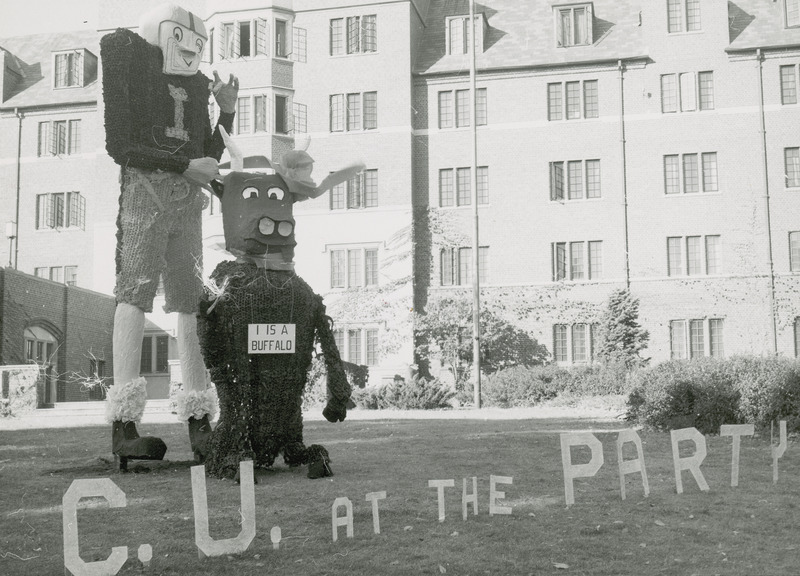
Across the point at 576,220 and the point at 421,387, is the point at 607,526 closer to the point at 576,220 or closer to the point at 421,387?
the point at 421,387

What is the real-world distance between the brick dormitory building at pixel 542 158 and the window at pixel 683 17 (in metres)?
0.07

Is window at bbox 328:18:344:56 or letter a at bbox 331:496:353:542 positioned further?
window at bbox 328:18:344:56

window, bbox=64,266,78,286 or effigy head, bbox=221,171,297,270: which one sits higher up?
window, bbox=64,266,78,286

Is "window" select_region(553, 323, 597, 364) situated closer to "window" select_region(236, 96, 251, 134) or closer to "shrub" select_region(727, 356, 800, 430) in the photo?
"window" select_region(236, 96, 251, 134)

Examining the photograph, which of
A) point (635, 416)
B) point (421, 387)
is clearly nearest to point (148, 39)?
point (635, 416)

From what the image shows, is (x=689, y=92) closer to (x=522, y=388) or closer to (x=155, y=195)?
(x=522, y=388)

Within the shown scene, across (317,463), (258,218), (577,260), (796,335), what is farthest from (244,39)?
(317,463)

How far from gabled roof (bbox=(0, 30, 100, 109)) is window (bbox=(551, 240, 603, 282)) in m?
17.2

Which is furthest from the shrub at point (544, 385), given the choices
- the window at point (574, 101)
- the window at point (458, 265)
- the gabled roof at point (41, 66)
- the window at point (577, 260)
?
the gabled roof at point (41, 66)

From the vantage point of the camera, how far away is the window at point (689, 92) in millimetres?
27672

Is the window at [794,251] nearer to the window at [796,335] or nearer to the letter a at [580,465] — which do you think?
the window at [796,335]

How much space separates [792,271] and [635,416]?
18386mm

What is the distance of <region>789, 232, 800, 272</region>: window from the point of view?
26.8 metres

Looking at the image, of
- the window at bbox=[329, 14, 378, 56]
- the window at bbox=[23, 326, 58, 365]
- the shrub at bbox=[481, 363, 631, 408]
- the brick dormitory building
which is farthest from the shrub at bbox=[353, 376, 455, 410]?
the window at bbox=[329, 14, 378, 56]
